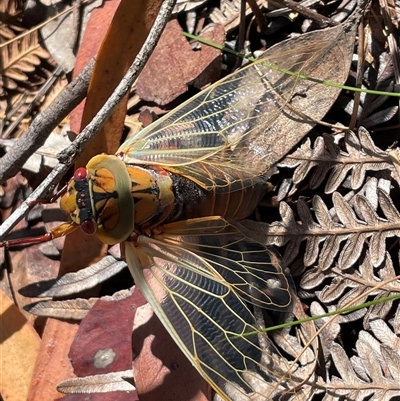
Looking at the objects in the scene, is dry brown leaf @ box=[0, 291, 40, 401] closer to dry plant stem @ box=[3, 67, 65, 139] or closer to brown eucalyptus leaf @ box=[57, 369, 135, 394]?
brown eucalyptus leaf @ box=[57, 369, 135, 394]

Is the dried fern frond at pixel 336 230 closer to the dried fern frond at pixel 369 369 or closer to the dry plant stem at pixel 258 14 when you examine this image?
the dried fern frond at pixel 369 369

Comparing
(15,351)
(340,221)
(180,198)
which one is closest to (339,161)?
(340,221)

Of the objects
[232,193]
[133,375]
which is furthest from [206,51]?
[133,375]

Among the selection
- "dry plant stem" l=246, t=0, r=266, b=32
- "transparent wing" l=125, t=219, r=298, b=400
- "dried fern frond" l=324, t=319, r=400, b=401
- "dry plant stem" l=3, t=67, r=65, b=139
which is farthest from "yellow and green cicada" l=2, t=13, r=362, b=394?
"dry plant stem" l=3, t=67, r=65, b=139

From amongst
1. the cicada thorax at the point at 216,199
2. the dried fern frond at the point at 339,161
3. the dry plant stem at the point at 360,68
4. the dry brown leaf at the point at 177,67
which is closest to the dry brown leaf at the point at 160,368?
the cicada thorax at the point at 216,199

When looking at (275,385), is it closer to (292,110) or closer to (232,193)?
(232,193)

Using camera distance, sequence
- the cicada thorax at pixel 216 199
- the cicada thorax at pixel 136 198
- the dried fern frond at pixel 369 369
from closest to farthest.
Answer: the dried fern frond at pixel 369 369, the cicada thorax at pixel 136 198, the cicada thorax at pixel 216 199
